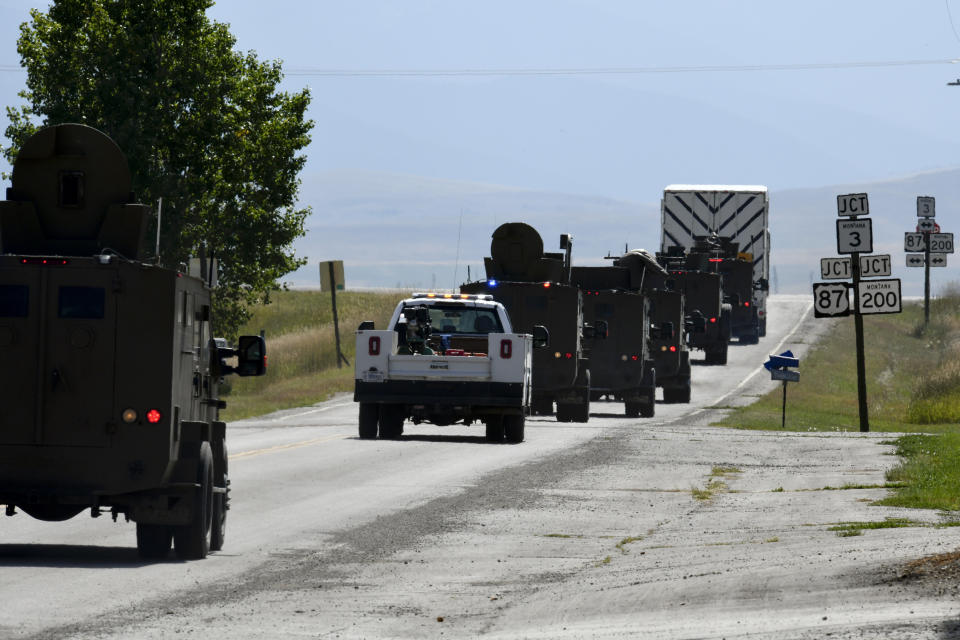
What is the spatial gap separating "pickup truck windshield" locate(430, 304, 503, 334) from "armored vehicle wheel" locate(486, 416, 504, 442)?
1.39 metres

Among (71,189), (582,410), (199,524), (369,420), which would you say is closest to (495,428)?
(369,420)

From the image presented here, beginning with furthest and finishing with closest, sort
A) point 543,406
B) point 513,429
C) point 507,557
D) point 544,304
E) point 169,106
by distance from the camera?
point 169,106 → point 543,406 → point 544,304 → point 513,429 → point 507,557

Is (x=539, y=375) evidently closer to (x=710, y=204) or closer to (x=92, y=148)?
(x=92, y=148)

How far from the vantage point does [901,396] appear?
4675 centimetres

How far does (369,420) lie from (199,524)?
14.4 metres

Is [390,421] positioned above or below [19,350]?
below

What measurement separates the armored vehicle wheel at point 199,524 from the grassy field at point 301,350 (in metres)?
24.9

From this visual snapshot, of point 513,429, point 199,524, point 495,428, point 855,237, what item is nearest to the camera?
point 199,524

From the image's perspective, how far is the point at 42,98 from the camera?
46594 millimetres

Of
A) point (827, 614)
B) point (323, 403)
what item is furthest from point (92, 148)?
point (323, 403)

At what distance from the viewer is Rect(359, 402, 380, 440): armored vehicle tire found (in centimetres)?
2639

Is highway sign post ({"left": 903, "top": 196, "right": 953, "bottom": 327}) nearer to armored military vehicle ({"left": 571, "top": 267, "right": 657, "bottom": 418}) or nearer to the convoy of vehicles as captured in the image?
armored military vehicle ({"left": 571, "top": 267, "right": 657, "bottom": 418})

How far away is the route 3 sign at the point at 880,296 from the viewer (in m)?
29.2

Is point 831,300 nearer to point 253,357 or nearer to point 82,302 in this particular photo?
point 253,357
